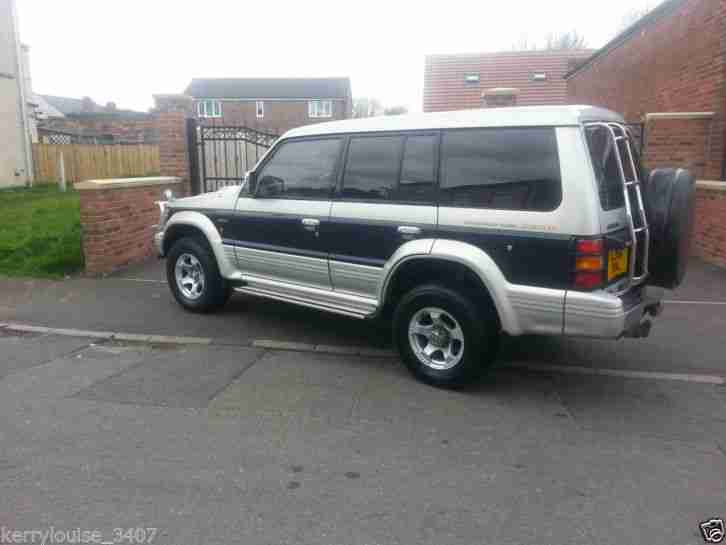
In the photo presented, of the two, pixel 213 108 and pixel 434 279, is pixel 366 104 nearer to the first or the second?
pixel 213 108

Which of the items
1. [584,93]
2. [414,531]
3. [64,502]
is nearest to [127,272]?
[64,502]

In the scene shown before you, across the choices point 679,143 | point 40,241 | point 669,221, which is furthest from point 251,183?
point 679,143

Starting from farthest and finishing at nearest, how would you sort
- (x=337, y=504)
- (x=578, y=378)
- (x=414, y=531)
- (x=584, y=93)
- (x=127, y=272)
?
1. (x=584, y=93)
2. (x=127, y=272)
3. (x=578, y=378)
4. (x=337, y=504)
5. (x=414, y=531)

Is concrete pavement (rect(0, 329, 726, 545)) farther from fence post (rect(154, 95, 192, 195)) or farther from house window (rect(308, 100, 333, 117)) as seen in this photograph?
house window (rect(308, 100, 333, 117))

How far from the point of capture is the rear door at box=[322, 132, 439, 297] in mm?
4863

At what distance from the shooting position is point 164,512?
10.3 ft

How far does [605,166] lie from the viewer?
4.33 meters

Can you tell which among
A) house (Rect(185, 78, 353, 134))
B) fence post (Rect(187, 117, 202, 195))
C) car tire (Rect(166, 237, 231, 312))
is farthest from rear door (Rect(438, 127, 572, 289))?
house (Rect(185, 78, 353, 134))

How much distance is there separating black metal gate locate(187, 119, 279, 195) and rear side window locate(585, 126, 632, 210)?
663 cm

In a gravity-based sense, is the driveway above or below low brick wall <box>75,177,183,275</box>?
below

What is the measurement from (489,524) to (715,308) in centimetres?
504

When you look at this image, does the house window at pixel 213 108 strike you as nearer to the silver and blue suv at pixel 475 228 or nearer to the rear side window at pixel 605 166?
the silver and blue suv at pixel 475 228

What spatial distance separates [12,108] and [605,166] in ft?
71.8

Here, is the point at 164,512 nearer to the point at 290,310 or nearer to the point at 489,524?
the point at 489,524
